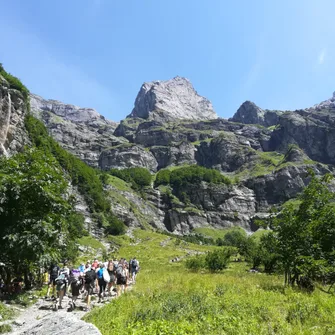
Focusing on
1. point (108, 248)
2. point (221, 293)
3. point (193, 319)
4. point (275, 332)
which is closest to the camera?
point (275, 332)

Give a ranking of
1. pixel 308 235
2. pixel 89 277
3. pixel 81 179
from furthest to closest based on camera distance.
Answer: pixel 81 179
pixel 308 235
pixel 89 277

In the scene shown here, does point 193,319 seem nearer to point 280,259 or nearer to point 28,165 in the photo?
point 280,259

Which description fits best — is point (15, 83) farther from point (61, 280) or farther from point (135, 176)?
point (135, 176)

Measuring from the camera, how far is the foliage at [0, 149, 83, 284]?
58.3ft

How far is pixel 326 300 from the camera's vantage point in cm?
1442

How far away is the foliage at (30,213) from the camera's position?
1777 centimetres

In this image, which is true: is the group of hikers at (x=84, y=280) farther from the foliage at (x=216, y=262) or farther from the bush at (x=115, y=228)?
the bush at (x=115, y=228)

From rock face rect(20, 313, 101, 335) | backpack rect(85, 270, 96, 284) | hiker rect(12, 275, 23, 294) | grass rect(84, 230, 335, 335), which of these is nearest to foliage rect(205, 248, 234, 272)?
grass rect(84, 230, 335, 335)

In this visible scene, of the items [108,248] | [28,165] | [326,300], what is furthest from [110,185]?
[326,300]

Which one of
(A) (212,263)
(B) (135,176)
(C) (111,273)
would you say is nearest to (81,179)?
(B) (135,176)

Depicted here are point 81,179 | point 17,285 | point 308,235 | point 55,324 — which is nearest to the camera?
point 55,324

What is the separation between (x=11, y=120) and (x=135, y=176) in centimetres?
12107

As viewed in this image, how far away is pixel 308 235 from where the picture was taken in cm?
1855

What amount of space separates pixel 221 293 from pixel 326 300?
5.31m
